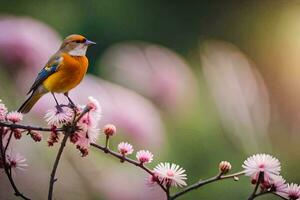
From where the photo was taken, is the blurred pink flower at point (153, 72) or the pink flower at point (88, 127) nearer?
the pink flower at point (88, 127)

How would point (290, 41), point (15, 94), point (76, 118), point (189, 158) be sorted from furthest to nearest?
point (290, 41) → point (189, 158) → point (15, 94) → point (76, 118)

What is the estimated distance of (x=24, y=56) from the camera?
3.99ft

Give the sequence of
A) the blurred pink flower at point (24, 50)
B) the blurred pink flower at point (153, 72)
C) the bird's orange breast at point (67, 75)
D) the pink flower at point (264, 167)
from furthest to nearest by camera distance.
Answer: the blurred pink flower at point (153, 72) < the blurred pink flower at point (24, 50) < the bird's orange breast at point (67, 75) < the pink flower at point (264, 167)

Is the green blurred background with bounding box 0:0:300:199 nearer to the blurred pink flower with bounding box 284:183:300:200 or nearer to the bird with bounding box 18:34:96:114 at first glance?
the bird with bounding box 18:34:96:114

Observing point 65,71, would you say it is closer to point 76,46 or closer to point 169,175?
point 76,46

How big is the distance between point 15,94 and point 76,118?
1.69ft

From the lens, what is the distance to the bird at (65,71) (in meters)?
0.89

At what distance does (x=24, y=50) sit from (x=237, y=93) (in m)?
0.51

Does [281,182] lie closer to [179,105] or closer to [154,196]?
[154,196]

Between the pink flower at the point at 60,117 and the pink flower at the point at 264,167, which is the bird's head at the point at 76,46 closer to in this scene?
the pink flower at the point at 60,117

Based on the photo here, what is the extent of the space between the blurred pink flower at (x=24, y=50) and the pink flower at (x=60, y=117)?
1.62 ft

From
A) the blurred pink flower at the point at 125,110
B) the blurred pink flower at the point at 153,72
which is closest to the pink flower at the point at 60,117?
the blurred pink flower at the point at 125,110

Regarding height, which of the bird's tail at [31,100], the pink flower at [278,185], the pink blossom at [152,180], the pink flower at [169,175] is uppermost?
the bird's tail at [31,100]

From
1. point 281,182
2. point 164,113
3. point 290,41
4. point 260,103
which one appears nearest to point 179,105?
point 164,113
